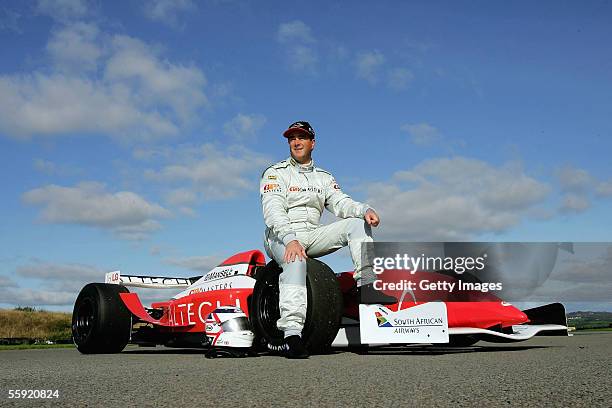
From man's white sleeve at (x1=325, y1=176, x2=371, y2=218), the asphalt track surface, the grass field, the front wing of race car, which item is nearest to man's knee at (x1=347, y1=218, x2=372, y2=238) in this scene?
man's white sleeve at (x1=325, y1=176, x2=371, y2=218)

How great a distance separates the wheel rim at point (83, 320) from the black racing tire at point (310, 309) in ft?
9.15

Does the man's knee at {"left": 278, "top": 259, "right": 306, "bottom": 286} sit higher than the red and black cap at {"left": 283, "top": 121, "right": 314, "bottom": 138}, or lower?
lower

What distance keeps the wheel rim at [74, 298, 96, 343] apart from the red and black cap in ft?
11.3

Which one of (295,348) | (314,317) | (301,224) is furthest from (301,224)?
(295,348)

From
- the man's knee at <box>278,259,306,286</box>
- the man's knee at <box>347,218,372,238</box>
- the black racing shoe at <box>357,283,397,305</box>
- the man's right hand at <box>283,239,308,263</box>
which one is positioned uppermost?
the man's knee at <box>347,218,372,238</box>

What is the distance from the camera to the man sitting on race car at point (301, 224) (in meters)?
5.98

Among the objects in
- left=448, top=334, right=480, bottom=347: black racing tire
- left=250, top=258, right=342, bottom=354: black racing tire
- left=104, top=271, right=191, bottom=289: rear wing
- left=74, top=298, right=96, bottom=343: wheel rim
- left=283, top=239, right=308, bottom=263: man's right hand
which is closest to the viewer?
left=250, top=258, right=342, bottom=354: black racing tire

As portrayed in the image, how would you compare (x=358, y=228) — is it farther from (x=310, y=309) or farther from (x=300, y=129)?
(x=300, y=129)

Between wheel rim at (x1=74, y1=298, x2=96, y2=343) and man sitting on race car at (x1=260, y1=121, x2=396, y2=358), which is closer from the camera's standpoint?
man sitting on race car at (x1=260, y1=121, x2=396, y2=358)

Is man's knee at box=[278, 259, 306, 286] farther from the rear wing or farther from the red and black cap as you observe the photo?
the rear wing

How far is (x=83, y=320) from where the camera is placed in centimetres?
846

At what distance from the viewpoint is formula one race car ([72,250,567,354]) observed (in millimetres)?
6180

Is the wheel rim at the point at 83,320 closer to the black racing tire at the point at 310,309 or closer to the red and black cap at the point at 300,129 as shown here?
the black racing tire at the point at 310,309

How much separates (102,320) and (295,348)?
3.17m
